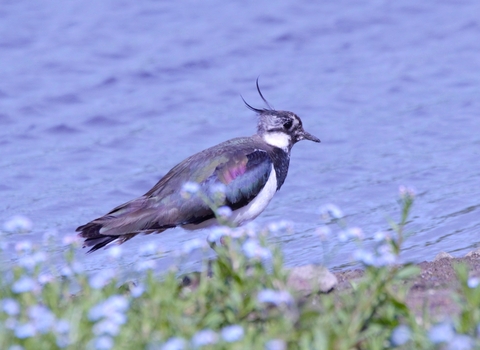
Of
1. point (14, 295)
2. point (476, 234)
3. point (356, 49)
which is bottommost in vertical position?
point (356, 49)

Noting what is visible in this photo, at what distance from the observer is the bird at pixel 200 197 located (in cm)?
687

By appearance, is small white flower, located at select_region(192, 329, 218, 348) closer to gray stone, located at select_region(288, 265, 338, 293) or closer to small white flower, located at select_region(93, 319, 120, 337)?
small white flower, located at select_region(93, 319, 120, 337)

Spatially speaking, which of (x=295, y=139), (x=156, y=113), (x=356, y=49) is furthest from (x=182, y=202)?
(x=356, y=49)

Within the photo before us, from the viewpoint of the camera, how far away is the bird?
6867 millimetres

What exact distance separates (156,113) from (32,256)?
673 centimetres

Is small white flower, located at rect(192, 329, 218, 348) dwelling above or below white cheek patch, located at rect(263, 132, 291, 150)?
above

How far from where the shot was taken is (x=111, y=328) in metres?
3.75

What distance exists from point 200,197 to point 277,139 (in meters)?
1.47

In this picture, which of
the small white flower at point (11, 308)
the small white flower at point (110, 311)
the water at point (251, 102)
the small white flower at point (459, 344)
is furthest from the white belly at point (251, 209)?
the small white flower at point (459, 344)

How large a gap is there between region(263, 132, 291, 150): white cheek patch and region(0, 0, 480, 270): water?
33.0 inches

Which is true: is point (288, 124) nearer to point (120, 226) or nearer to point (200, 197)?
point (200, 197)

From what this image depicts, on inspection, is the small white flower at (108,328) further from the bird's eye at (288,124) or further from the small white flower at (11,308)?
the bird's eye at (288,124)

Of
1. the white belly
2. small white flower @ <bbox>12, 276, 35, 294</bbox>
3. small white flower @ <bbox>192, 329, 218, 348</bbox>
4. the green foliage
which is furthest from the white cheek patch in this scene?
small white flower @ <bbox>192, 329, 218, 348</bbox>

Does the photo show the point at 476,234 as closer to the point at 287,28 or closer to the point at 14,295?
the point at 14,295
